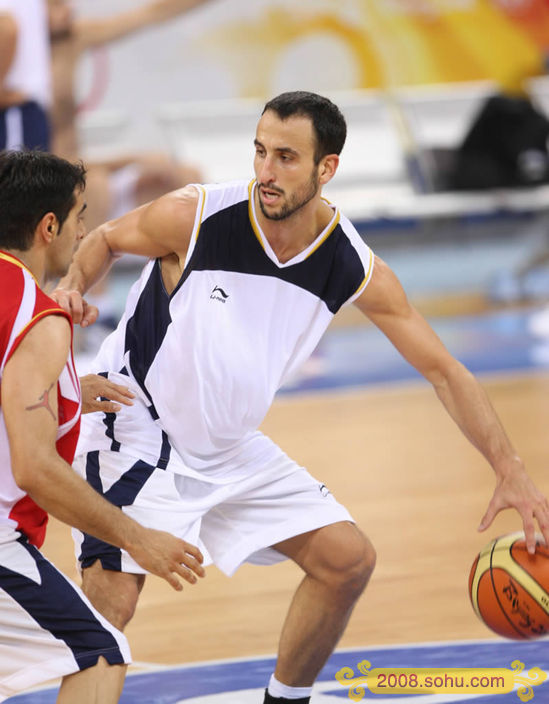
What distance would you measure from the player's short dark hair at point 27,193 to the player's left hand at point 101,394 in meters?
0.77

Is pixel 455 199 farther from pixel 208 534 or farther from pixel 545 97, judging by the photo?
pixel 208 534

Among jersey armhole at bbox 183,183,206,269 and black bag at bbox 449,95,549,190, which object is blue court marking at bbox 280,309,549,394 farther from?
jersey armhole at bbox 183,183,206,269

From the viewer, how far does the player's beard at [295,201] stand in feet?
11.3

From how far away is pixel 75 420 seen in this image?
9.09 ft

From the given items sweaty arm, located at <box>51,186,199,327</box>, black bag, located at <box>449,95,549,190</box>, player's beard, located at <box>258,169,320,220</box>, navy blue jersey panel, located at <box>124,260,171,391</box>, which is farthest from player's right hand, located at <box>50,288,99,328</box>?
black bag, located at <box>449,95,549,190</box>

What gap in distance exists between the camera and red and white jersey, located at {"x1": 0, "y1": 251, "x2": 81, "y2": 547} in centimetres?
252

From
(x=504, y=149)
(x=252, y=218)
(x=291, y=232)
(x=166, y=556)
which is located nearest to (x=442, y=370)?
(x=291, y=232)

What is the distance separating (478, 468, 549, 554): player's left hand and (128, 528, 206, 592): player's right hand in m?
1.05

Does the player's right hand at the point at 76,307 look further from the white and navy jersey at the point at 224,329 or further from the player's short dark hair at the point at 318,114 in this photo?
the player's short dark hair at the point at 318,114

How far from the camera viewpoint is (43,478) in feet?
8.05

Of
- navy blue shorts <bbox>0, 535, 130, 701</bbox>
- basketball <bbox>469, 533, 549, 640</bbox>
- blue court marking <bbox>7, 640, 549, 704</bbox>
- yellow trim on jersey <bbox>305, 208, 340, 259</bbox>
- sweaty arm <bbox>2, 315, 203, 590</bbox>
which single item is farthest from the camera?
blue court marking <bbox>7, 640, 549, 704</bbox>

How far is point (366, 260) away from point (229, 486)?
2.62 ft

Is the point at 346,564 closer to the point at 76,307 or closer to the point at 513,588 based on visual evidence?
the point at 513,588

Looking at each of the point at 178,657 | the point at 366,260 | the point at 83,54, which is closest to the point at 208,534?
the point at 178,657
